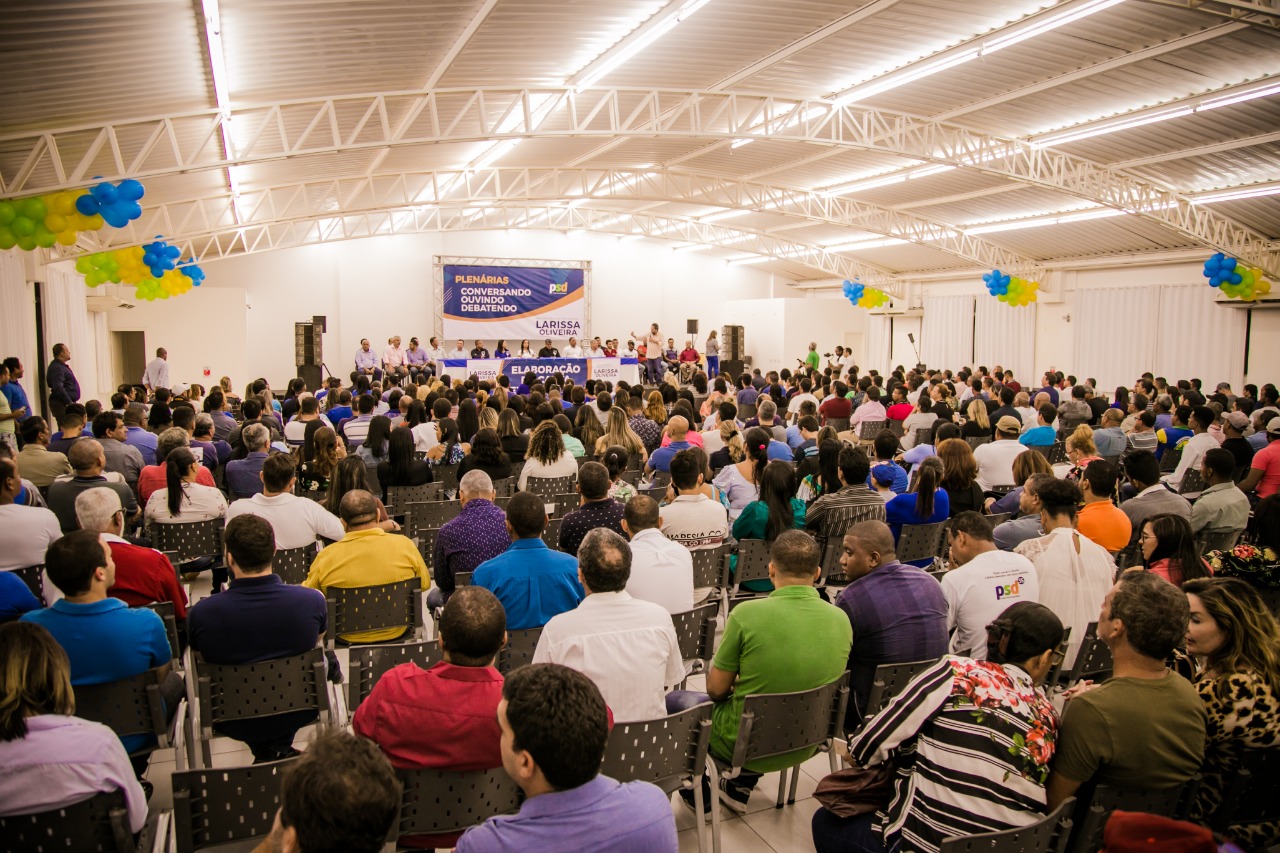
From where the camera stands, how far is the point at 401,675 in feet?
7.40

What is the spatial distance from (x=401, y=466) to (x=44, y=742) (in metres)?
4.36

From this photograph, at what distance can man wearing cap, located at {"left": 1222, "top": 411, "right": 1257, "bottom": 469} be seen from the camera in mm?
7383

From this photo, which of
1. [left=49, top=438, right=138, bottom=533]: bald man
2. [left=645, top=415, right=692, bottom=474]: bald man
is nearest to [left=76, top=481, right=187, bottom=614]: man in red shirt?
[left=49, top=438, right=138, bottom=533]: bald man

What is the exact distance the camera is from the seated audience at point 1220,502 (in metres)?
5.22

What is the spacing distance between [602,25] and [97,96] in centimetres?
490

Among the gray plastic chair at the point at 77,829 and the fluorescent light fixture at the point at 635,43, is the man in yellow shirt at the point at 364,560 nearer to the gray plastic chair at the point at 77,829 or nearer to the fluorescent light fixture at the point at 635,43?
the gray plastic chair at the point at 77,829

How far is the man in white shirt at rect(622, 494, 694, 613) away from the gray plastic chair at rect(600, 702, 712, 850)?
3.39ft

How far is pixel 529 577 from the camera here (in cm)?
336

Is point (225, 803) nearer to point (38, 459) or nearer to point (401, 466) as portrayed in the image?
point (401, 466)

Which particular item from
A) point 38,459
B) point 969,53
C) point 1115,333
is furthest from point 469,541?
point 1115,333

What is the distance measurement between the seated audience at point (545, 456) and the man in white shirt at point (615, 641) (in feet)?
11.1

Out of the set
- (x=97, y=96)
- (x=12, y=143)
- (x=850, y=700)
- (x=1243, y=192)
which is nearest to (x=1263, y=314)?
(x=1243, y=192)

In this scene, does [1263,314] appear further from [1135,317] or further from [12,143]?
[12,143]

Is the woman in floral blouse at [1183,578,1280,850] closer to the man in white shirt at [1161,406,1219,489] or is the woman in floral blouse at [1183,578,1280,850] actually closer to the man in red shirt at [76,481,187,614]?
the man in red shirt at [76,481,187,614]
